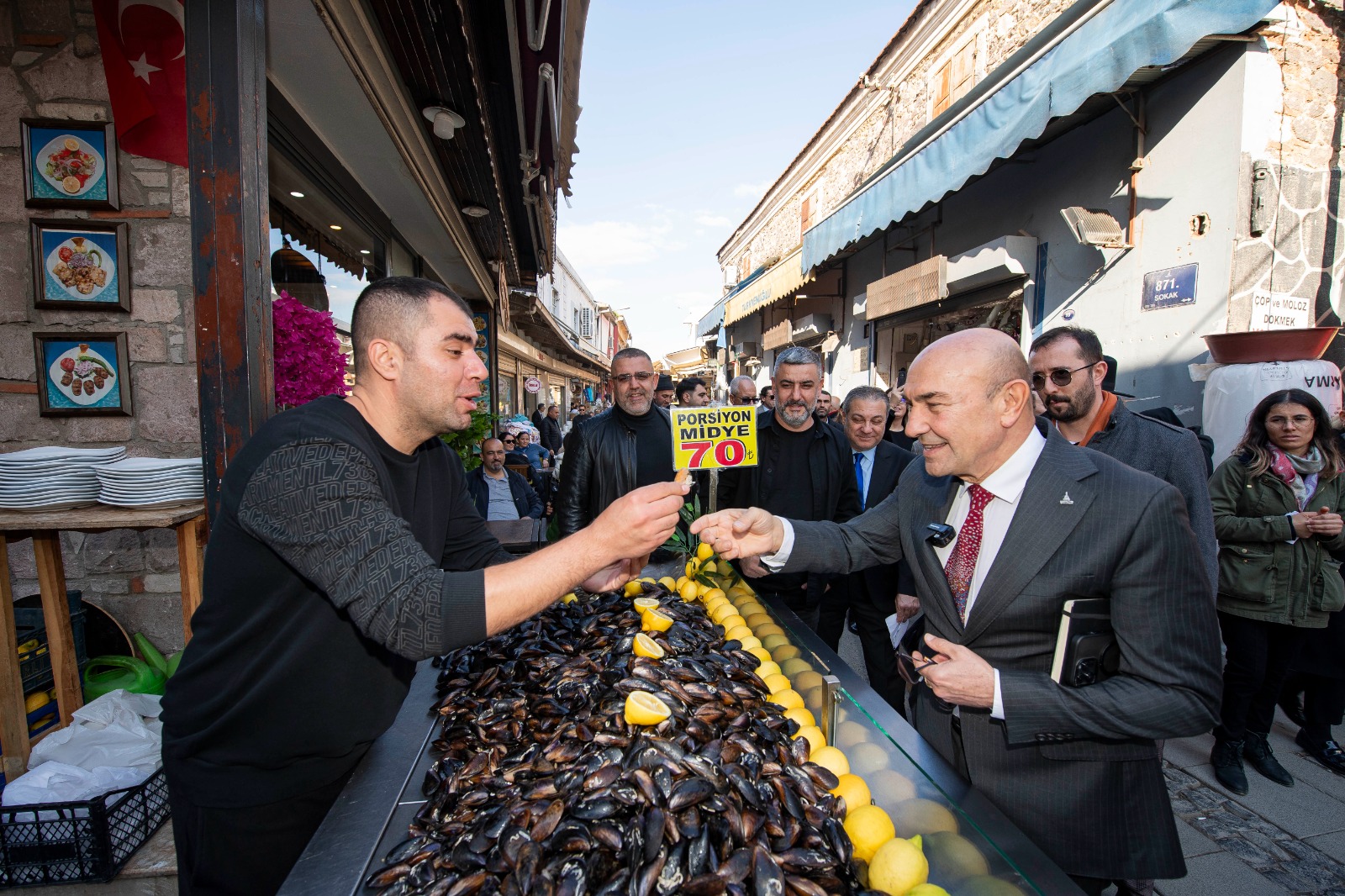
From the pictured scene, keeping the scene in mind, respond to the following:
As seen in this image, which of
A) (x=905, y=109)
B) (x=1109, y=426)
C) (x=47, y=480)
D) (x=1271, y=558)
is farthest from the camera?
(x=905, y=109)

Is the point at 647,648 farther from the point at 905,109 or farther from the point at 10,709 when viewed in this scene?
the point at 905,109

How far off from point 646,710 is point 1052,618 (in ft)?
3.84

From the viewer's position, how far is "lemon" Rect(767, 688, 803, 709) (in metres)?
1.85

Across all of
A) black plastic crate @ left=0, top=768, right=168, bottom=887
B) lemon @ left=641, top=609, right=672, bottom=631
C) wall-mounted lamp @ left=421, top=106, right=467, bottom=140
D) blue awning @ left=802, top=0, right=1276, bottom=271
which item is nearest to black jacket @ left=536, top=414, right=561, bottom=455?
blue awning @ left=802, top=0, right=1276, bottom=271

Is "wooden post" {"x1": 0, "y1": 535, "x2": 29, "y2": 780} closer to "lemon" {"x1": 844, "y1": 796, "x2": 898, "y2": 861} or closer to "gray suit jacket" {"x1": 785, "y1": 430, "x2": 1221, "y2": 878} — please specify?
"lemon" {"x1": 844, "y1": 796, "x2": 898, "y2": 861}

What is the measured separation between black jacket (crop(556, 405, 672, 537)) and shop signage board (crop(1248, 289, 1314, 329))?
213 inches

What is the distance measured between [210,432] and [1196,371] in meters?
6.96

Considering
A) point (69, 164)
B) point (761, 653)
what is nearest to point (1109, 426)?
point (761, 653)

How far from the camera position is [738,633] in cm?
232

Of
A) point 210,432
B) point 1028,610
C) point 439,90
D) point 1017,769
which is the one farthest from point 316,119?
point 1017,769

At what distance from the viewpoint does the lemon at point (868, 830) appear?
132 centimetres

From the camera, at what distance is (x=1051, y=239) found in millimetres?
6902

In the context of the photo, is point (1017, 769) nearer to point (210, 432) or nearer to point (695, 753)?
point (695, 753)

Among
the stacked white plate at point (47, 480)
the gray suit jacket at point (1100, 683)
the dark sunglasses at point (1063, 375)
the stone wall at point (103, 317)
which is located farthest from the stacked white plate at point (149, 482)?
the dark sunglasses at point (1063, 375)
